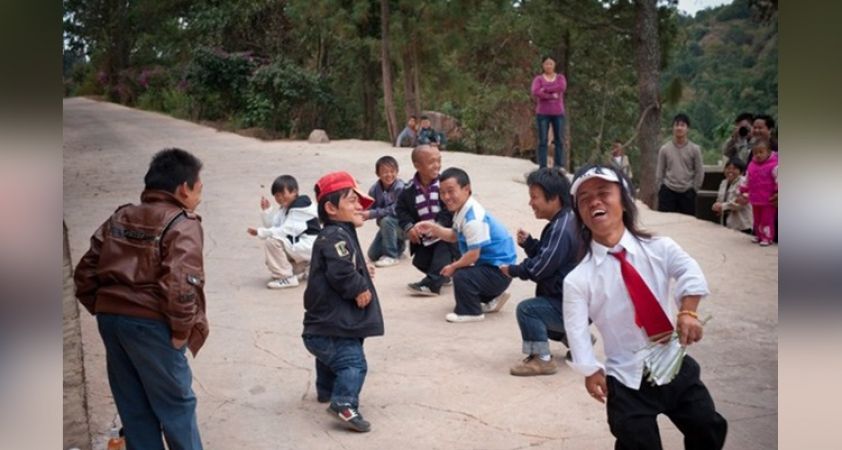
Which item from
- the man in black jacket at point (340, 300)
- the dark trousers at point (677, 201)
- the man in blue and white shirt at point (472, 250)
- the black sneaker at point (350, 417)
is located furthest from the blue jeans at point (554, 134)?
Result: the black sneaker at point (350, 417)

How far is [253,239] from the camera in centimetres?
507

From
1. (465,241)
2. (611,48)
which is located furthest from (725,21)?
(465,241)

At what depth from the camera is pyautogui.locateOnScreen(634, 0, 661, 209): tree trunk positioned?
3.98 m

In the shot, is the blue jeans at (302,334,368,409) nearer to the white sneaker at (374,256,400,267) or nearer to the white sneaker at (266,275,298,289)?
the white sneaker at (266,275,298,289)

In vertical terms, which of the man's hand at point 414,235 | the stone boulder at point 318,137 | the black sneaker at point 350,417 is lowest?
the black sneaker at point 350,417

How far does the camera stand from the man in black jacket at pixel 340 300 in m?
3.53

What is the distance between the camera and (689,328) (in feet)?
8.59

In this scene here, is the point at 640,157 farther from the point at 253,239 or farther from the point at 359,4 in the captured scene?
the point at 253,239

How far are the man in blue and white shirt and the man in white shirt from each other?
5.35ft

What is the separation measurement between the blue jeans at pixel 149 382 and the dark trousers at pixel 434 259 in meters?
2.21

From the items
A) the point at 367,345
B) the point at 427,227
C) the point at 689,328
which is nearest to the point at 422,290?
the point at 427,227

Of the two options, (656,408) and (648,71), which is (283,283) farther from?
(656,408)

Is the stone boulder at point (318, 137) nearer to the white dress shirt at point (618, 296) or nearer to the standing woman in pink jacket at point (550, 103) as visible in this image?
the standing woman in pink jacket at point (550, 103)

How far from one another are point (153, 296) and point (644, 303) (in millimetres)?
1376
